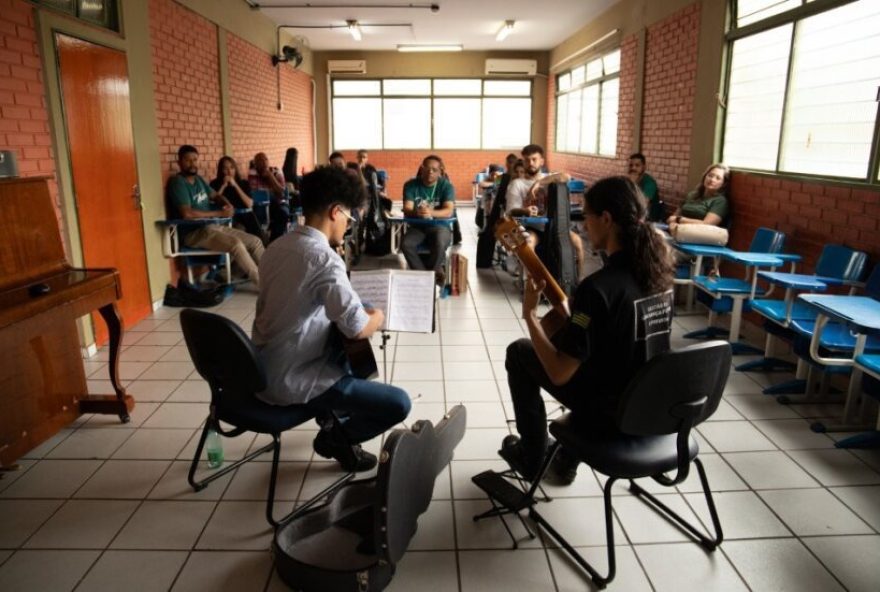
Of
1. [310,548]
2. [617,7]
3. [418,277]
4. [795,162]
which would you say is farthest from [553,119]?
[310,548]

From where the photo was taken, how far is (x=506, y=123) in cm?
1249

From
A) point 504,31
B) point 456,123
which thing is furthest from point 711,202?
point 456,123

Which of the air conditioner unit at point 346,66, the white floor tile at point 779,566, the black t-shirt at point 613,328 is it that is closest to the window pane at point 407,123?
the air conditioner unit at point 346,66

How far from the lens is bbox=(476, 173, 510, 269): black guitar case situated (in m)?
5.83

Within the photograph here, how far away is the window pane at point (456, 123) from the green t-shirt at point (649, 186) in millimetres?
6919

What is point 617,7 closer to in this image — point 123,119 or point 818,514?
point 123,119

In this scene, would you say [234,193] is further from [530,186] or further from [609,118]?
[609,118]

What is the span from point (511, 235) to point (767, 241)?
2777 millimetres

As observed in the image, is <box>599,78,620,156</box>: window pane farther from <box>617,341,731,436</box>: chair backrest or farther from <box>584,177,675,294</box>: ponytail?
<box>617,341,731,436</box>: chair backrest

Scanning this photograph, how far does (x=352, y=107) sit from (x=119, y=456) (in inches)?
418

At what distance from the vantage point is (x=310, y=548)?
6.72 feet

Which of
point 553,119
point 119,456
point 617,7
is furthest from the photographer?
point 553,119

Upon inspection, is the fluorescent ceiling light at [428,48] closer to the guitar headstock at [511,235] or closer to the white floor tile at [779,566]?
the guitar headstock at [511,235]

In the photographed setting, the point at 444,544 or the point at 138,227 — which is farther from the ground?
the point at 138,227
